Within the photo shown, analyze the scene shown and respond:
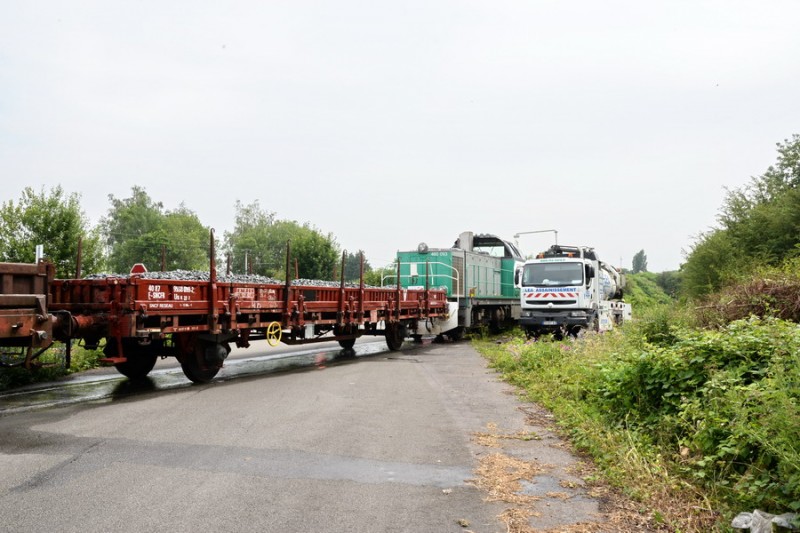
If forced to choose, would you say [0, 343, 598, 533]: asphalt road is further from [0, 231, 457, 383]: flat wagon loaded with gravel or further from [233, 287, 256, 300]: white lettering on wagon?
[233, 287, 256, 300]: white lettering on wagon

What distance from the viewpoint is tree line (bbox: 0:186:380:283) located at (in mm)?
16375

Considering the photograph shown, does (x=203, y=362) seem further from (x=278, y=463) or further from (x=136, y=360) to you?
(x=278, y=463)

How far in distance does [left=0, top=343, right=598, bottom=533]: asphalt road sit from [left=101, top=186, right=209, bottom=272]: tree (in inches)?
2227

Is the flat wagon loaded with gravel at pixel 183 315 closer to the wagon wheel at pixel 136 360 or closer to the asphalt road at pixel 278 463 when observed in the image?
the wagon wheel at pixel 136 360

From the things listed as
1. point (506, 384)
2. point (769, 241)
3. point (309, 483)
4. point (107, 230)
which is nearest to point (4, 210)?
point (506, 384)

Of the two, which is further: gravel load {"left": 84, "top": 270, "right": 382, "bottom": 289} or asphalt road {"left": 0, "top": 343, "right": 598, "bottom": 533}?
gravel load {"left": 84, "top": 270, "right": 382, "bottom": 289}

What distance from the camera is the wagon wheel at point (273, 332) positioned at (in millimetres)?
11902

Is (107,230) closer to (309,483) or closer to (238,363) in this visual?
(238,363)

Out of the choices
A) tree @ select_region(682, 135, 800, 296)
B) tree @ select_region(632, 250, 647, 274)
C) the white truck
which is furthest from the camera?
tree @ select_region(632, 250, 647, 274)

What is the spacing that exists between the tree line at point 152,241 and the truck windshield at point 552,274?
19.7ft

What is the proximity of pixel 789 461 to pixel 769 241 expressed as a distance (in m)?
14.0

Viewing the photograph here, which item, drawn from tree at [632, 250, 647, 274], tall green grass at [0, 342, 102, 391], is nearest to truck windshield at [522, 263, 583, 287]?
tall green grass at [0, 342, 102, 391]

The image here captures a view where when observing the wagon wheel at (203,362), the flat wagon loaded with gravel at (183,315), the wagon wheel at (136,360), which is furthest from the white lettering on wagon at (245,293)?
the wagon wheel at (136,360)

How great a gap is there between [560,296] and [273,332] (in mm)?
10034
